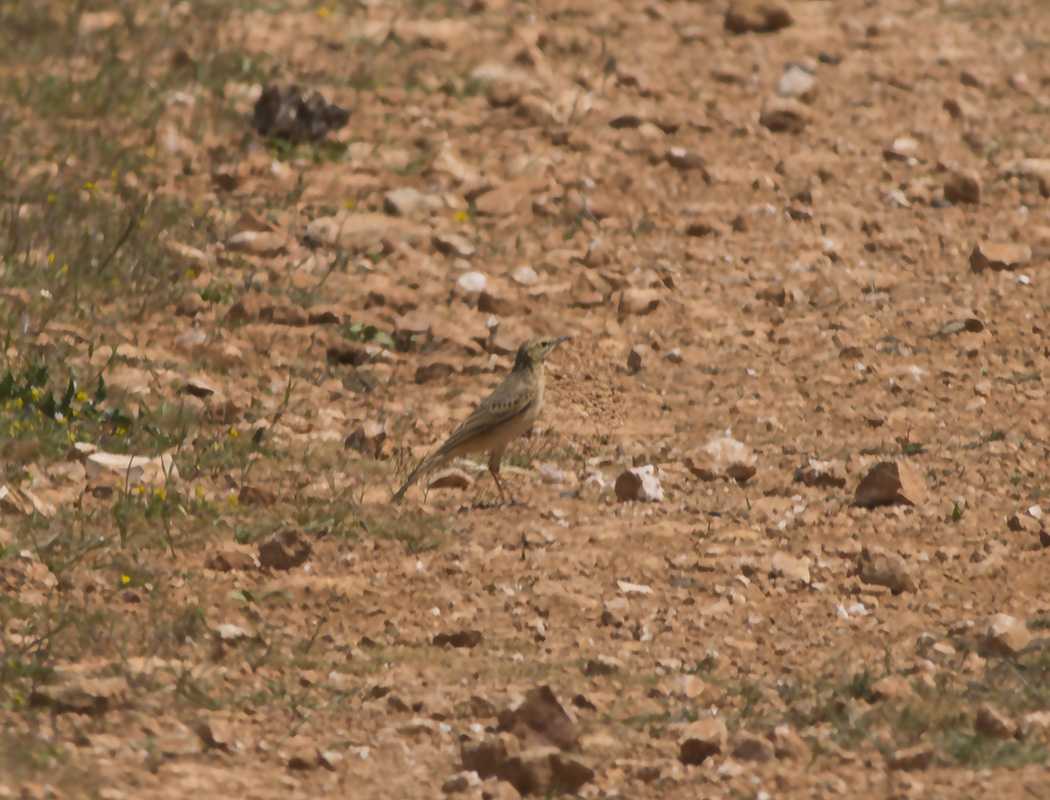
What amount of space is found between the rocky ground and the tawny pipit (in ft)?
0.66

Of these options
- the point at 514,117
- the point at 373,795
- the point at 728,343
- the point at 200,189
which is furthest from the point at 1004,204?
the point at 373,795

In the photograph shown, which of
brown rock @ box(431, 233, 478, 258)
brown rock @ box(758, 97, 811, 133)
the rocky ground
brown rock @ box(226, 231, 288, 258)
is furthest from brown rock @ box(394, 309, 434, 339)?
brown rock @ box(758, 97, 811, 133)

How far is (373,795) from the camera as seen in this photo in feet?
16.3

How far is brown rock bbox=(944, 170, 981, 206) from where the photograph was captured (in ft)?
33.6

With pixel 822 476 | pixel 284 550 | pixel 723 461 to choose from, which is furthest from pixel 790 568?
pixel 284 550

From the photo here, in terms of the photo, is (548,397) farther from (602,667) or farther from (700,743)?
(700,743)

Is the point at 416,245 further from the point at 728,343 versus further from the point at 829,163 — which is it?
the point at 829,163

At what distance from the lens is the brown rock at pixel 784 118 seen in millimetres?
11211

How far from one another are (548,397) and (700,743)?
3.71m

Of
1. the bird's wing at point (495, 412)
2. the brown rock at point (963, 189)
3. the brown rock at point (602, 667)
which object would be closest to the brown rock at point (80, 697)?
the brown rock at point (602, 667)

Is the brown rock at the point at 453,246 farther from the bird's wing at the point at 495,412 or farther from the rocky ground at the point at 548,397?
the bird's wing at the point at 495,412

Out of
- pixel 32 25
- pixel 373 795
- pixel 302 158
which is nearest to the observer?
pixel 373 795

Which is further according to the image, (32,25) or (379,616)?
(32,25)

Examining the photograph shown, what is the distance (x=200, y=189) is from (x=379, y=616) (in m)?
4.74
